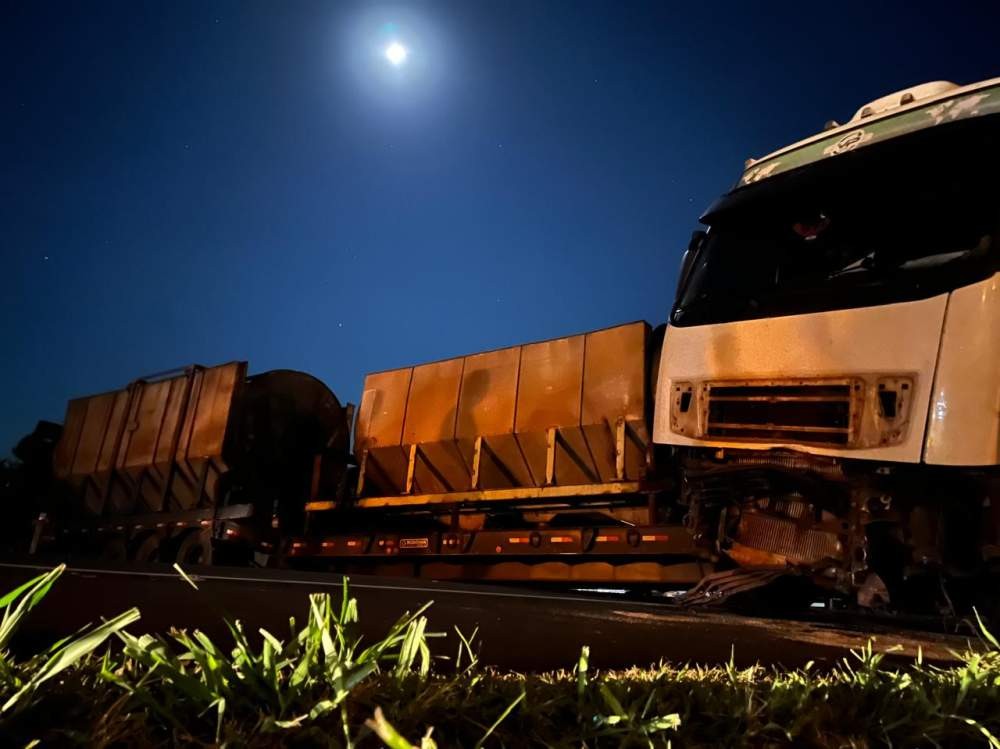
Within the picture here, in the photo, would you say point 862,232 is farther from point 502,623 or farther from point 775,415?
point 502,623

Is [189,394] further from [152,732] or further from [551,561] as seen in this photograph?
[152,732]

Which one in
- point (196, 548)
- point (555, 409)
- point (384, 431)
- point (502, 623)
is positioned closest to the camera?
point (502, 623)

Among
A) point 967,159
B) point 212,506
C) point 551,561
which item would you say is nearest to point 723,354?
point 967,159

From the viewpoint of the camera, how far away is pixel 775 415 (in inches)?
198

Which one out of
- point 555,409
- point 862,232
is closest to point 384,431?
point 555,409

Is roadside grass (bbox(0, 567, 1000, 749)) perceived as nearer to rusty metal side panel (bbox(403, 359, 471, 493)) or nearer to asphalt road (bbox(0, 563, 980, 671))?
asphalt road (bbox(0, 563, 980, 671))

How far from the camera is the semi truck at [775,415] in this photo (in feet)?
14.4

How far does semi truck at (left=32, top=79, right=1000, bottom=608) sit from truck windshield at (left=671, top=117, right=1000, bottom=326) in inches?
0.6

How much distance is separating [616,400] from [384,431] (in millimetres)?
3918

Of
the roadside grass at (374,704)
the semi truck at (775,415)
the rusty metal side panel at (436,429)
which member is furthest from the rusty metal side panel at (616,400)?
the roadside grass at (374,704)

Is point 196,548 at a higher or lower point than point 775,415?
lower

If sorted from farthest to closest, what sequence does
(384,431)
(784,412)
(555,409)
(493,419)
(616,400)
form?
(384,431) → (493,419) → (555,409) → (616,400) → (784,412)

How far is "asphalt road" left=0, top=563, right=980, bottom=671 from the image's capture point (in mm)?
2252

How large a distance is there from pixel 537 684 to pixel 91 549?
528 inches
